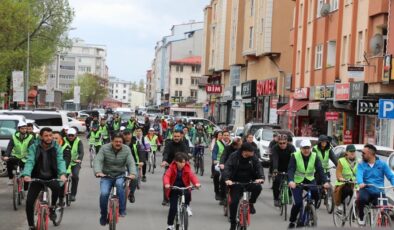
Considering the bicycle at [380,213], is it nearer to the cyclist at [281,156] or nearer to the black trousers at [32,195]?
the cyclist at [281,156]

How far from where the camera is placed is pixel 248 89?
197 feet

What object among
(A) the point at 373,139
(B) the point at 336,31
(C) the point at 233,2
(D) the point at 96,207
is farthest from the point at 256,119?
(D) the point at 96,207

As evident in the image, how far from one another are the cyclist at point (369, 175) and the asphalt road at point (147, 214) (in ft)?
4.46

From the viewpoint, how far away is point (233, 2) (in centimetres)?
6900

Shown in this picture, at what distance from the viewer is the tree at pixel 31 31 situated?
51500 mm

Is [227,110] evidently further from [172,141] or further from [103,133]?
[172,141]

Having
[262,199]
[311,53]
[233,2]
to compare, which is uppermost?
[233,2]

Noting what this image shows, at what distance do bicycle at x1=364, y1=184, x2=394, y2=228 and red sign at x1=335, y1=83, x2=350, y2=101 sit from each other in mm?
21063

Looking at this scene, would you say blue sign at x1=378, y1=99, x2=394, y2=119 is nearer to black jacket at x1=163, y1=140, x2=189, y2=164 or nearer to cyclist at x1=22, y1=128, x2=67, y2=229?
black jacket at x1=163, y1=140, x2=189, y2=164

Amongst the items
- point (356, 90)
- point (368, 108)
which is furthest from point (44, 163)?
point (356, 90)

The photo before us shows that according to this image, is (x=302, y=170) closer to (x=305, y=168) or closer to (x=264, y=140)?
(x=305, y=168)

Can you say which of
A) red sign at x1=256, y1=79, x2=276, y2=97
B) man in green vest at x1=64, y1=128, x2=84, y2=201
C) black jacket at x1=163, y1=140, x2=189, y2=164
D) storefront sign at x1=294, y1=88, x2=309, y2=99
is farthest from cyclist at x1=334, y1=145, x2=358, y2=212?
red sign at x1=256, y1=79, x2=276, y2=97

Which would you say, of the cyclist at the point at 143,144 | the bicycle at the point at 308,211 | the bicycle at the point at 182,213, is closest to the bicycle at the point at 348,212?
the bicycle at the point at 308,211

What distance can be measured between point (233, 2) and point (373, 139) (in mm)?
39885
